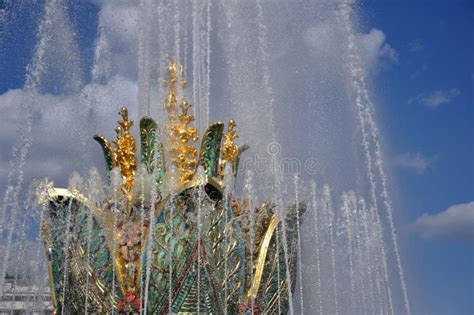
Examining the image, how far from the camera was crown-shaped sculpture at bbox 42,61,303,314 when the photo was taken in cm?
1030

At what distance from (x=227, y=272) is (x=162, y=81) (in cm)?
484

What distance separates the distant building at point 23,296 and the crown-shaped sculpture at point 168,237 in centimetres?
396

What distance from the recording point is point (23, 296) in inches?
841

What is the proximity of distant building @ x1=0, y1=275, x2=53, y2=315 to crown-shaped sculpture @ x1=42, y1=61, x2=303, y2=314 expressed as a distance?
3959 millimetres

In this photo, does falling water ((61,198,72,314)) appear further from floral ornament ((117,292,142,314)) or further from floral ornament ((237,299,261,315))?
floral ornament ((237,299,261,315))

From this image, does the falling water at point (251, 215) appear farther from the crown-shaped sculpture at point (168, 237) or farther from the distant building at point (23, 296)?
the distant building at point (23, 296)

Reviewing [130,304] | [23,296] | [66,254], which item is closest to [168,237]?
[130,304]

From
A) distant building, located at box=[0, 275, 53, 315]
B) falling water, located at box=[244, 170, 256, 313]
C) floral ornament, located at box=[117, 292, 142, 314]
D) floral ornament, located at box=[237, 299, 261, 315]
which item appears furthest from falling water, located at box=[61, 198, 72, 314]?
falling water, located at box=[244, 170, 256, 313]

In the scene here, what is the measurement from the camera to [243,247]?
11258 mm

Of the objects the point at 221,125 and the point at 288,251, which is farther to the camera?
the point at 288,251

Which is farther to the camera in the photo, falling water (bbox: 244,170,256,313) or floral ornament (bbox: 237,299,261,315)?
falling water (bbox: 244,170,256,313)

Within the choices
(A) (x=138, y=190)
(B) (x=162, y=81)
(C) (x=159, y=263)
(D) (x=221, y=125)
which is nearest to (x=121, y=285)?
(C) (x=159, y=263)

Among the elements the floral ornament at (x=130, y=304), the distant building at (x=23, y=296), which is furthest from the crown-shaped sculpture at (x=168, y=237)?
the distant building at (x=23, y=296)

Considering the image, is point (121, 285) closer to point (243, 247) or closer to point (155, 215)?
point (155, 215)
